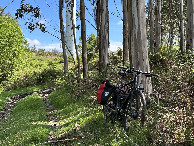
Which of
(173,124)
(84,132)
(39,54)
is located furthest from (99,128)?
(39,54)

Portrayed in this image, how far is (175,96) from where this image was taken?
6.09 meters

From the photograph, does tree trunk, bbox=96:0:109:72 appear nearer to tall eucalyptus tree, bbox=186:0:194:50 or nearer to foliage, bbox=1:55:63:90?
tall eucalyptus tree, bbox=186:0:194:50

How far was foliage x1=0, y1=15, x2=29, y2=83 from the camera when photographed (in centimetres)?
2148

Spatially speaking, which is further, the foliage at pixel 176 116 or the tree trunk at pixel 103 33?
the tree trunk at pixel 103 33

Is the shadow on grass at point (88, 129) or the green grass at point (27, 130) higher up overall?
the shadow on grass at point (88, 129)

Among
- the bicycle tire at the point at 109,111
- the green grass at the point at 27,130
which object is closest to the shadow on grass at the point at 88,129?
the bicycle tire at the point at 109,111

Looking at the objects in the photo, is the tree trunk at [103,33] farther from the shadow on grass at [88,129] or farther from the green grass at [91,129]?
the shadow on grass at [88,129]

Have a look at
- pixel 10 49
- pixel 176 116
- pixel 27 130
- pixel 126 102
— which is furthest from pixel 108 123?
pixel 10 49

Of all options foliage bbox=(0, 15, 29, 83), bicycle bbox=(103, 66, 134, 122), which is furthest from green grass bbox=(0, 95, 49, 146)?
foliage bbox=(0, 15, 29, 83)

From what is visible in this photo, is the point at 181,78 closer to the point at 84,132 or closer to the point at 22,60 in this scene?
the point at 84,132

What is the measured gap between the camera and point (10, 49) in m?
22.1

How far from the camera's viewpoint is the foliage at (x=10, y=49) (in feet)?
70.5

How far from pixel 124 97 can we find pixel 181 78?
2.53 metres

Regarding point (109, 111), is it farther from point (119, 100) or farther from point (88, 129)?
point (88, 129)
